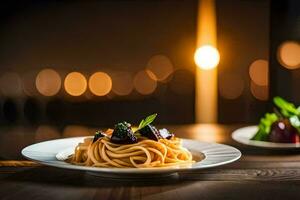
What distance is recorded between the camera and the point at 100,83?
151 inches

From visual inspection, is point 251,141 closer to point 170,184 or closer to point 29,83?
point 170,184

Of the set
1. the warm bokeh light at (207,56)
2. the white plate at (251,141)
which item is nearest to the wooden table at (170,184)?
the white plate at (251,141)

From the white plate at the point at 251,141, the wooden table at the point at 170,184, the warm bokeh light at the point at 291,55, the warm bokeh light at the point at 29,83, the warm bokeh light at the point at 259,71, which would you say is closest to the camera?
the wooden table at the point at 170,184

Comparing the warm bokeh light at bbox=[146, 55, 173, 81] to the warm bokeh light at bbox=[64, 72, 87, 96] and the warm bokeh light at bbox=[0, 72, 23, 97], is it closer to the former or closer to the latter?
the warm bokeh light at bbox=[64, 72, 87, 96]

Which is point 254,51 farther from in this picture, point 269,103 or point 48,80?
point 48,80

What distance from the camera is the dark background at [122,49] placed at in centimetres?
361

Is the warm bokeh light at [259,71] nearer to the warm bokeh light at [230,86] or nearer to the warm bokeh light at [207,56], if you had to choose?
the warm bokeh light at [230,86]

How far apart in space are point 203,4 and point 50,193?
2.92m

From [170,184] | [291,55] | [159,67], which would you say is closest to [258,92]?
[291,55]

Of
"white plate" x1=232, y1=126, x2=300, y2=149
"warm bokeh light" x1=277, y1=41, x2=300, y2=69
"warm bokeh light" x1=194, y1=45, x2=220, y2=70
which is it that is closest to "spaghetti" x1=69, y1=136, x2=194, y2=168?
"white plate" x1=232, y1=126, x2=300, y2=149

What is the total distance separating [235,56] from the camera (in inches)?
151

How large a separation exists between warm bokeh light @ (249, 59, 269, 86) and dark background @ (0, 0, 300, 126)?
0.14 ft

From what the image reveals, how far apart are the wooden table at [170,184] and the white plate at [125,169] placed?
0.03 metres

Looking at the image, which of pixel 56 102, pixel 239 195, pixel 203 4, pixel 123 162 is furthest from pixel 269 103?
pixel 239 195
